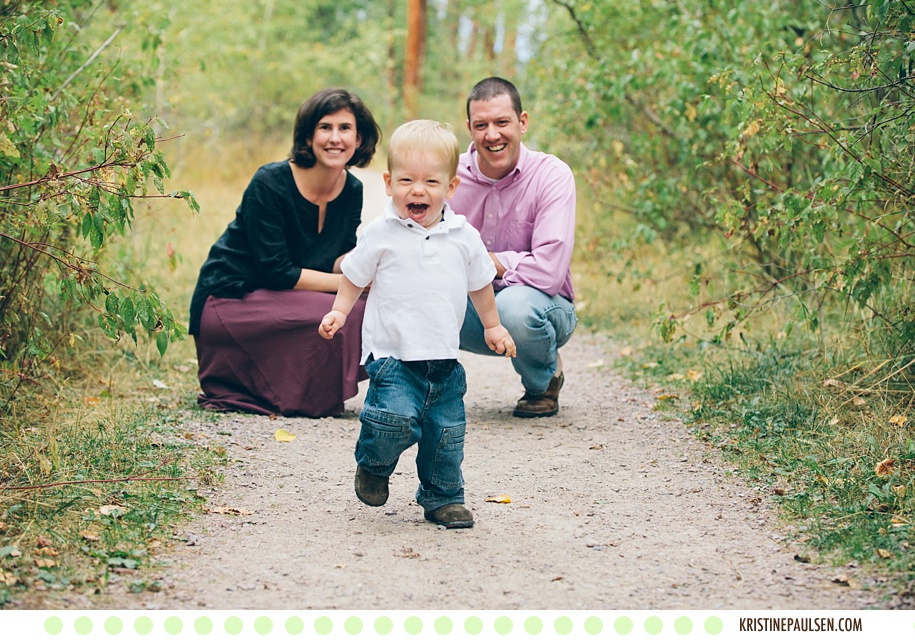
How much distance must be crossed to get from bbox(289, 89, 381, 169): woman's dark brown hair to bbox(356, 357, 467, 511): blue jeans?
6.78ft

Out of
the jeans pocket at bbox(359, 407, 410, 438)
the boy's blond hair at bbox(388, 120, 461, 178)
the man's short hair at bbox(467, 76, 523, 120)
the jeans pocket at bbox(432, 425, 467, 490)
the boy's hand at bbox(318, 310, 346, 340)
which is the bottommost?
the jeans pocket at bbox(432, 425, 467, 490)

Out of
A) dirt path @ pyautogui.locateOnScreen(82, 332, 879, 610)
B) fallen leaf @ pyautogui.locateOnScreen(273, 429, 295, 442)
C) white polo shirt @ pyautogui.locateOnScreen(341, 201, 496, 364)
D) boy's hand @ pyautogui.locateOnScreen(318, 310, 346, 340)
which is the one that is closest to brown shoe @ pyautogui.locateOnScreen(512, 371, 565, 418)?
dirt path @ pyautogui.locateOnScreen(82, 332, 879, 610)

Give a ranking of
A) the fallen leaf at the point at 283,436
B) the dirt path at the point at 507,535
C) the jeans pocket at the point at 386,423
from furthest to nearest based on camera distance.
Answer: the fallen leaf at the point at 283,436
the jeans pocket at the point at 386,423
the dirt path at the point at 507,535

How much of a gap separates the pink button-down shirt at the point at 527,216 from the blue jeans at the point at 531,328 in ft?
0.30

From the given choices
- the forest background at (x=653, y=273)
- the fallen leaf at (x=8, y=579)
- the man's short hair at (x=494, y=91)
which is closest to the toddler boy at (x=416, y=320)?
the forest background at (x=653, y=273)

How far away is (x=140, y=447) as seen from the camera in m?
4.25

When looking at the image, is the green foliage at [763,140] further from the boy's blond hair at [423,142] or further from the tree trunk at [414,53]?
the tree trunk at [414,53]

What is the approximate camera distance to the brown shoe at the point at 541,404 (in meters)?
5.46

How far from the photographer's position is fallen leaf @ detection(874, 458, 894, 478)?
12.3 ft

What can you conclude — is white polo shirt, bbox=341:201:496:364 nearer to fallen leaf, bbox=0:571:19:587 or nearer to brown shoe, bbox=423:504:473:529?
brown shoe, bbox=423:504:473:529

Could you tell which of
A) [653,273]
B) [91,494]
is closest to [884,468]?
[91,494]

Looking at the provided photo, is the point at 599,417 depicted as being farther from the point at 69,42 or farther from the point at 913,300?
the point at 69,42

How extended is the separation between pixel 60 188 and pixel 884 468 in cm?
319

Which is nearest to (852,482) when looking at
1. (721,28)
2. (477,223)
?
(477,223)
